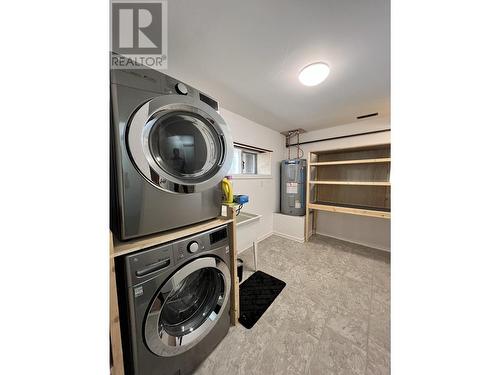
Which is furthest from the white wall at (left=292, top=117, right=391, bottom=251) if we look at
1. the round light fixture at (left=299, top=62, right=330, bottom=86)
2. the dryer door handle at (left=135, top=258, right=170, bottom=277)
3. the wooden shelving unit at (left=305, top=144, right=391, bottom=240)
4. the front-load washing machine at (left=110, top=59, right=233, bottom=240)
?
the dryer door handle at (left=135, top=258, right=170, bottom=277)

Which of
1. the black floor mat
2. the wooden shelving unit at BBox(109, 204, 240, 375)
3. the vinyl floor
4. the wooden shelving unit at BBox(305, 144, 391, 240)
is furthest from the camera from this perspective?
the wooden shelving unit at BBox(305, 144, 391, 240)

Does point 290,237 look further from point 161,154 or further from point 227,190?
point 161,154

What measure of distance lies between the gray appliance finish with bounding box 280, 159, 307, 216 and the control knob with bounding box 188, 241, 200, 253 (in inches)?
79.9

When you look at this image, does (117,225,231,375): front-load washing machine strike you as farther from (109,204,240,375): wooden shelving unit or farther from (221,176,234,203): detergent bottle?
(221,176,234,203): detergent bottle

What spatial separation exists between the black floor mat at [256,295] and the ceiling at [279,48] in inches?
73.2

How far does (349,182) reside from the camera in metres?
1.90

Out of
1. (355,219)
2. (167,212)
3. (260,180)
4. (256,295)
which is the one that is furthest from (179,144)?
(355,219)

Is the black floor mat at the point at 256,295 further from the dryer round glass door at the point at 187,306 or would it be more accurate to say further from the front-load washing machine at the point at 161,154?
the front-load washing machine at the point at 161,154

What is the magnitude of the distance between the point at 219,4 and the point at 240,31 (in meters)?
0.16

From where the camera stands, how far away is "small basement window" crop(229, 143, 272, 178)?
2.08 meters

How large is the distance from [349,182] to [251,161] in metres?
1.40

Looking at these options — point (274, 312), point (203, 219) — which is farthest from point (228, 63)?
point (274, 312)

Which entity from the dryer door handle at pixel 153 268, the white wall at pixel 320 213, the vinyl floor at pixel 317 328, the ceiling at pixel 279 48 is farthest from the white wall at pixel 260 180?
the dryer door handle at pixel 153 268
